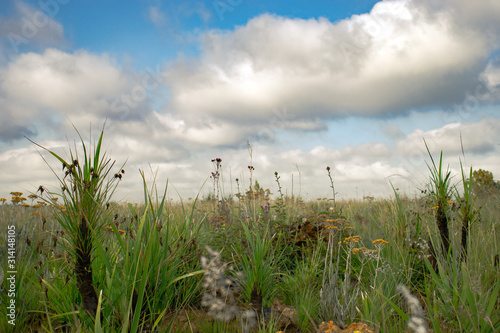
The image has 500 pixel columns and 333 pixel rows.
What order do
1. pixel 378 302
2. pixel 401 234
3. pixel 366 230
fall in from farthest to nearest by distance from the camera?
pixel 366 230 < pixel 401 234 < pixel 378 302

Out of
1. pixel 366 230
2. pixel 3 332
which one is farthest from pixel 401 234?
pixel 3 332

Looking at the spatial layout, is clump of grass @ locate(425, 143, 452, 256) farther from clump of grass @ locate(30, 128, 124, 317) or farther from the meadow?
clump of grass @ locate(30, 128, 124, 317)

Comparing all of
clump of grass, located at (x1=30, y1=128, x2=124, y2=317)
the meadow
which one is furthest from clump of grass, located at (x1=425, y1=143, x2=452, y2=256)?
clump of grass, located at (x1=30, y1=128, x2=124, y2=317)

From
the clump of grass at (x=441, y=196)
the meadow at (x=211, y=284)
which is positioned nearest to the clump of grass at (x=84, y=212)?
the meadow at (x=211, y=284)

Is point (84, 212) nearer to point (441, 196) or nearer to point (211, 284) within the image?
point (211, 284)

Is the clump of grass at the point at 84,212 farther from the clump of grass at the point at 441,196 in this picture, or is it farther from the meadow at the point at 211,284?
the clump of grass at the point at 441,196

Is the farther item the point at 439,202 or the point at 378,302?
the point at 439,202

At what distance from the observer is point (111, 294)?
8.52 feet

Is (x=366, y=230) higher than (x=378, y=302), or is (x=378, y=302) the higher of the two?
(x=366, y=230)

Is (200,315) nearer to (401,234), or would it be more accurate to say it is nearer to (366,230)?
(401,234)

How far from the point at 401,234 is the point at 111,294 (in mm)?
3808

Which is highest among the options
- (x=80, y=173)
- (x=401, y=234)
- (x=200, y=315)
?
(x=80, y=173)

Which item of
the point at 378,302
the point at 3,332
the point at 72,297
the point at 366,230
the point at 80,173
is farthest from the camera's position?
the point at 366,230

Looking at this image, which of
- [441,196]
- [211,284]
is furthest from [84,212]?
[441,196]
